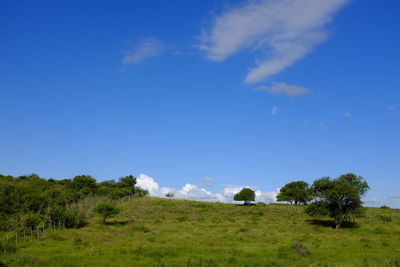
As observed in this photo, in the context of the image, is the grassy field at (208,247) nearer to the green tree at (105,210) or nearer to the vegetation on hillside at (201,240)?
the vegetation on hillside at (201,240)

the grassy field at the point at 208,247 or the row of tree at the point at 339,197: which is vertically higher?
the row of tree at the point at 339,197

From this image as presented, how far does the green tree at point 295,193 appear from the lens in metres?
106

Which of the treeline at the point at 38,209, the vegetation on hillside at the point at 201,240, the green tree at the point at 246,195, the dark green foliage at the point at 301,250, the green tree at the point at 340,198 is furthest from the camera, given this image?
the green tree at the point at 246,195

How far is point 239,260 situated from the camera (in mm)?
25953

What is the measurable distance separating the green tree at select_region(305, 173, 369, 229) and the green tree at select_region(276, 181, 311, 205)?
172 feet

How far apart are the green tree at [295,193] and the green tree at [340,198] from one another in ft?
172

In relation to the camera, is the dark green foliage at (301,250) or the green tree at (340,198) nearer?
the dark green foliage at (301,250)

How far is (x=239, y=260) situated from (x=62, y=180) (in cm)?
11224

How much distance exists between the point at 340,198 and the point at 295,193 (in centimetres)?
5693

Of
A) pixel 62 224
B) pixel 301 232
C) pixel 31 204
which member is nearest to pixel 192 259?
pixel 301 232

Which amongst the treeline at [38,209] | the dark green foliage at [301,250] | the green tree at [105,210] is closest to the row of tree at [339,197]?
the dark green foliage at [301,250]

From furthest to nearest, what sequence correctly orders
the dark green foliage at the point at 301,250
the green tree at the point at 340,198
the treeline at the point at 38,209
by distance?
the green tree at the point at 340,198 < the treeline at the point at 38,209 < the dark green foliage at the point at 301,250

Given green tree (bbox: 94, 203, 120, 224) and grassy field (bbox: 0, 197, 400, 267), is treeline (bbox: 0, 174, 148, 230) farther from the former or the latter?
grassy field (bbox: 0, 197, 400, 267)

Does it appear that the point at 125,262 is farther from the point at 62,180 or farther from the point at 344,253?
the point at 62,180
